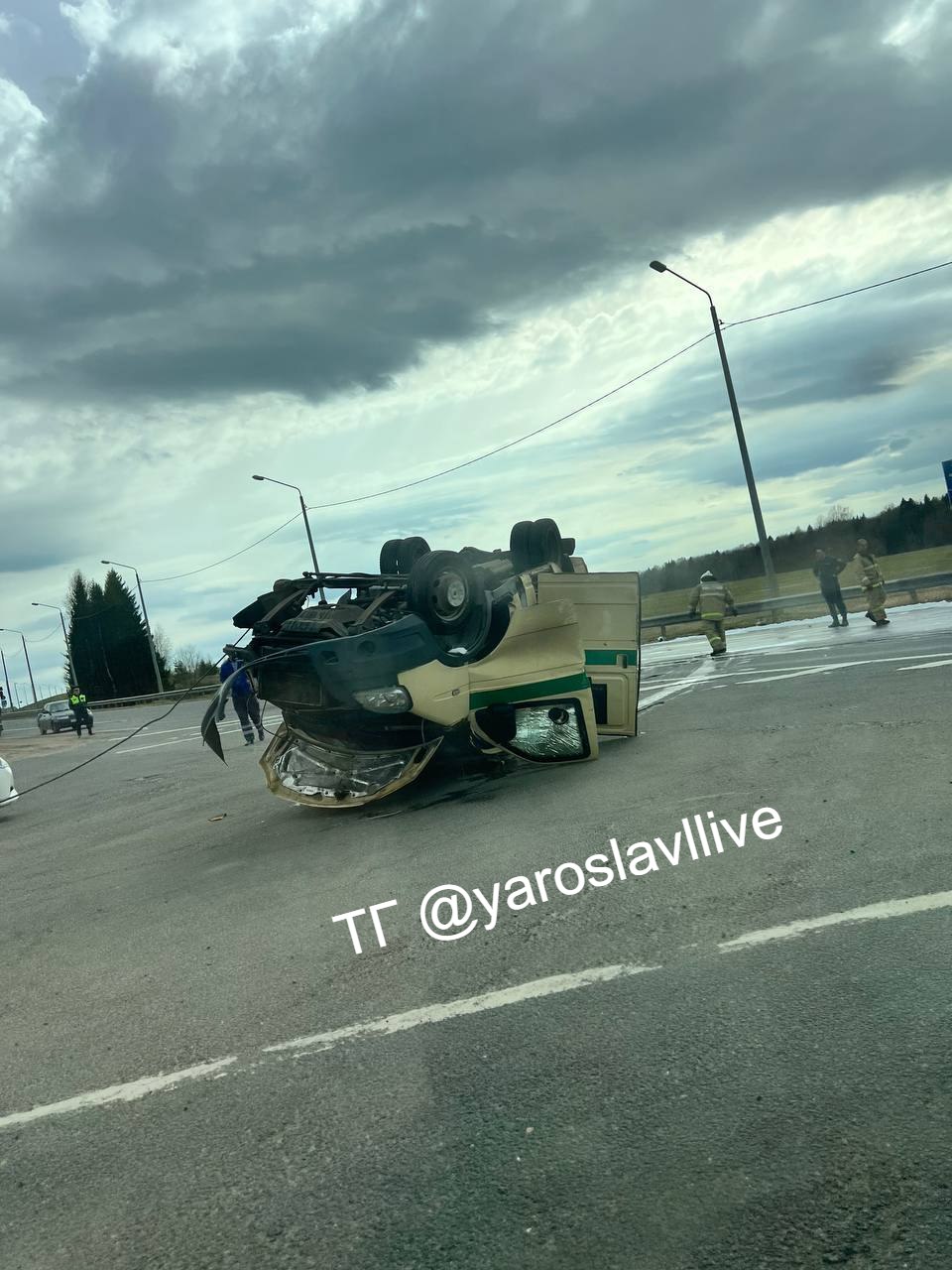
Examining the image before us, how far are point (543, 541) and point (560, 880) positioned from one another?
5.49 m

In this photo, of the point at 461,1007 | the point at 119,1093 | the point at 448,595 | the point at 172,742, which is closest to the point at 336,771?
the point at 448,595

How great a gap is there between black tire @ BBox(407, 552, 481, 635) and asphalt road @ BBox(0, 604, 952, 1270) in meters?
1.84

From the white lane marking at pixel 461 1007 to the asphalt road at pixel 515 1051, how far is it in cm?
2

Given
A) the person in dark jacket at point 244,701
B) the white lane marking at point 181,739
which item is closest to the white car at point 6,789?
the person in dark jacket at point 244,701

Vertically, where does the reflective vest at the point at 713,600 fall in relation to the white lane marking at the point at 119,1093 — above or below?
above

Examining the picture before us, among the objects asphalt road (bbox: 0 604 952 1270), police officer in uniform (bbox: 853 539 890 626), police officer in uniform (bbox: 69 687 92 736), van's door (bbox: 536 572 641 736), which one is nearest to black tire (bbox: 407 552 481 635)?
van's door (bbox: 536 572 641 736)

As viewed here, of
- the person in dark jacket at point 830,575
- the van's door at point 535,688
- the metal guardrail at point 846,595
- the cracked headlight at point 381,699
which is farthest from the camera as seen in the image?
the metal guardrail at point 846,595

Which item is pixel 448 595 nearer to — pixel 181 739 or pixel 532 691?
pixel 532 691

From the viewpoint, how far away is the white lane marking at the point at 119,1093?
3.80 meters

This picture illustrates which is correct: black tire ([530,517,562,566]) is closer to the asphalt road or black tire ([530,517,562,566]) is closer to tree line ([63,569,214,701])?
the asphalt road

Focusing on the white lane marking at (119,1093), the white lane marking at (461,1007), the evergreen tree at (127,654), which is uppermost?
the evergreen tree at (127,654)

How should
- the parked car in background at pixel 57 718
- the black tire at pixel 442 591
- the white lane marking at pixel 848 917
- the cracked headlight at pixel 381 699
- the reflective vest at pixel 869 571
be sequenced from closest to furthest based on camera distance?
the white lane marking at pixel 848 917, the cracked headlight at pixel 381 699, the black tire at pixel 442 591, the reflective vest at pixel 869 571, the parked car in background at pixel 57 718

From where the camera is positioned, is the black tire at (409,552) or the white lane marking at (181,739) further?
the white lane marking at (181,739)

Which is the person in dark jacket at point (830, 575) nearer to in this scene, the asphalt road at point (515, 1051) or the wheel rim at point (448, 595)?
the wheel rim at point (448, 595)
